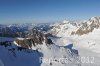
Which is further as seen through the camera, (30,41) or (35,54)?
(30,41)

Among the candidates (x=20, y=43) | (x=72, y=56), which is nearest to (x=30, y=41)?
(x=20, y=43)

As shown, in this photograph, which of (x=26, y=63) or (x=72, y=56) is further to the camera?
(x=72, y=56)

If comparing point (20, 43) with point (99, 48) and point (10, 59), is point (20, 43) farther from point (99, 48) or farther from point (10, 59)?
point (99, 48)

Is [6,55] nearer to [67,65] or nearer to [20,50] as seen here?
[20,50]

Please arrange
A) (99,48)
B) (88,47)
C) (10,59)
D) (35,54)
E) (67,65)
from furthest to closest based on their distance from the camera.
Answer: (88,47) → (99,48) → (35,54) → (67,65) → (10,59)

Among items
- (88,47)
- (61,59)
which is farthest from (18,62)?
(88,47)

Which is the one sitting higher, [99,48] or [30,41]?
[30,41]

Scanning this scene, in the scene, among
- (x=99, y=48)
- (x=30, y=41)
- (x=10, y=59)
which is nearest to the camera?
(x=10, y=59)

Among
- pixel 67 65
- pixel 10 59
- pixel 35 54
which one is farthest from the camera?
pixel 35 54

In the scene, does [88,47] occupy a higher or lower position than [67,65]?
lower
